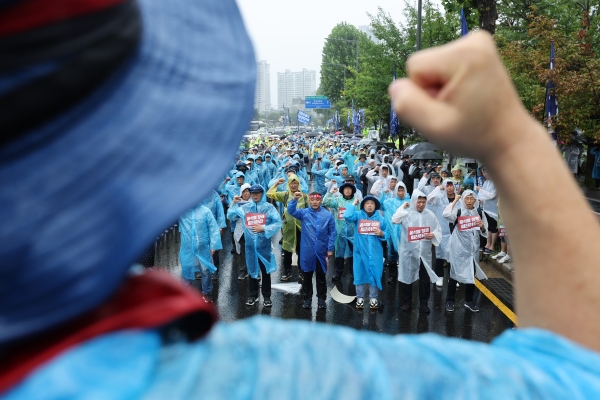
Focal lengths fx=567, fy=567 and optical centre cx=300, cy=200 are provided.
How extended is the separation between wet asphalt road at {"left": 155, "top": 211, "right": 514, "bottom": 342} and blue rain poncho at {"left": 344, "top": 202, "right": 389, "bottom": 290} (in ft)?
1.52

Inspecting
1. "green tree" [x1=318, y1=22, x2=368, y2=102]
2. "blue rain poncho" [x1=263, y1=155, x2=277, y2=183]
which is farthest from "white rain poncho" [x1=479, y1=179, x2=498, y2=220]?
"green tree" [x1=318, y1=22, x2=368, y2=102]

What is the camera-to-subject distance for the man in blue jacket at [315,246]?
862 cm

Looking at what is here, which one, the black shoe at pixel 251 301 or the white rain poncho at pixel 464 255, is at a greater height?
the white rain poncho at pixel 464 255

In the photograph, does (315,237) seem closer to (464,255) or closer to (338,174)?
(464,255)

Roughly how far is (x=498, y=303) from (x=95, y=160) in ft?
28.6

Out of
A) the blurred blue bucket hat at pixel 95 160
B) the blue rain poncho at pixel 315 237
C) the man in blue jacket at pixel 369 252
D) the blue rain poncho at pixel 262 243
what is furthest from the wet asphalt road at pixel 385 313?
the blurred blue bucket hat at pixel 95 160

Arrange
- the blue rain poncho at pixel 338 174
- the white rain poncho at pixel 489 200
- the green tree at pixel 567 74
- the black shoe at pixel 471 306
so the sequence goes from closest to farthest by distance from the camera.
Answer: the black shoe at pixel 471 306, the white rain poncho at pixel 489 200, the green tree at pixel 567 74, the blue rain poncho at pixel 338 174

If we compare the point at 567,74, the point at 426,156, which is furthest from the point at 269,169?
the point at 567,74

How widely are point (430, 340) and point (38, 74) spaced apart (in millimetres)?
466

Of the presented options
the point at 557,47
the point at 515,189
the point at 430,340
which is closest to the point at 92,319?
the point at 430,340

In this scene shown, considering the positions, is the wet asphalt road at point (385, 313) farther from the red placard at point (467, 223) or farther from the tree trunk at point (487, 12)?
the tree trunk at point (487, 12)

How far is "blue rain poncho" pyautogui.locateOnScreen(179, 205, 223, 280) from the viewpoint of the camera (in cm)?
869

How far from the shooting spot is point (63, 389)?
456 millimetres

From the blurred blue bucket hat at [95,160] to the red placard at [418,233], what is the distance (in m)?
8.03
